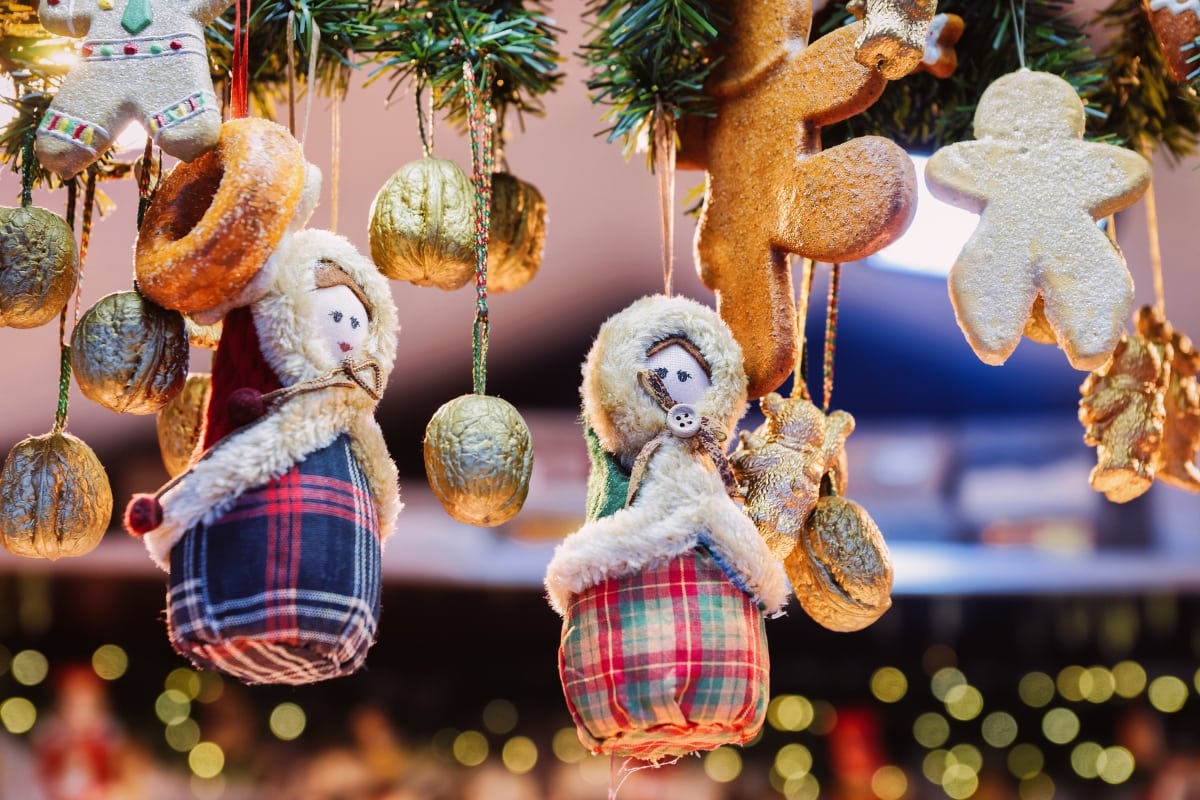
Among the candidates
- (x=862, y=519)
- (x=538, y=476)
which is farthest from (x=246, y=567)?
(x=538, y=476)

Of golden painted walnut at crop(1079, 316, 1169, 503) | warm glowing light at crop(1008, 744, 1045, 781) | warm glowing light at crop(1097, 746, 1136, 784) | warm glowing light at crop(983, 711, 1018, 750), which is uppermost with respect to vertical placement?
golden painted walnut at crop(1079, 316, 1169, 503)

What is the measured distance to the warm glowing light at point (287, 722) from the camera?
2838 millimetres

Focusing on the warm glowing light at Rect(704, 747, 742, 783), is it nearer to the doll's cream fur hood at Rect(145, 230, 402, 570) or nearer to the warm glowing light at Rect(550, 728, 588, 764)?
the warm glowing light at Rect(550, 728, 588, 764)

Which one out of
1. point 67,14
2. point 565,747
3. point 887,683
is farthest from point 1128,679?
point 67,14

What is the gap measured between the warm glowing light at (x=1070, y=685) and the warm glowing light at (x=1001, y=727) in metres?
0.14

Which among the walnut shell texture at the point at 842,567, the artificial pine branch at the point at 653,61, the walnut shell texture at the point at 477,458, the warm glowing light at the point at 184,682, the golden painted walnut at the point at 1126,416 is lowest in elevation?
the warm glowing light at the point at 184,682

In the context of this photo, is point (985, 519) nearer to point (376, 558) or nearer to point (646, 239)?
point (646, 239)

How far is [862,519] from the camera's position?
914 mm

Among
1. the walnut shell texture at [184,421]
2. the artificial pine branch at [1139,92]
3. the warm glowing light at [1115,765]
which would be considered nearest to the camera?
the walnut shell texture at [184,421]

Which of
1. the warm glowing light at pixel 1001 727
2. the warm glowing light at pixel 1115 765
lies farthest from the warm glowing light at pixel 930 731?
the warm glowing light at pixel 1115 765

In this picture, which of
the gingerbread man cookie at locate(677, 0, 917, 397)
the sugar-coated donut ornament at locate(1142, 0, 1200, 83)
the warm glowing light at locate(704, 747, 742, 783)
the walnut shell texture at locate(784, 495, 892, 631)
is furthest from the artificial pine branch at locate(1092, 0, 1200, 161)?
the warm glowing light at locate(704, 747, 742, 783)

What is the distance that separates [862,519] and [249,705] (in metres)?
2.24

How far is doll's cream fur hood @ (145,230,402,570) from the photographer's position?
2.35 feet

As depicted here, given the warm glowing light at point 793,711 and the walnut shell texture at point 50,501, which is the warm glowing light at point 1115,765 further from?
the walnut shell texture at point 50,501
